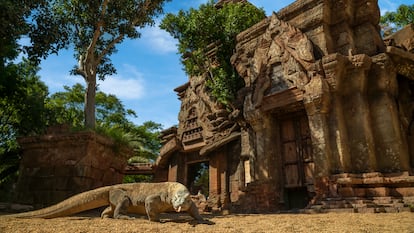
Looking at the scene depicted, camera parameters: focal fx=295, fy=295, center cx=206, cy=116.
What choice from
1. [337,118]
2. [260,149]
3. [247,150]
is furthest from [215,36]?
[337,118]

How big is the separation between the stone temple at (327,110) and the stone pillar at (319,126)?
31mm

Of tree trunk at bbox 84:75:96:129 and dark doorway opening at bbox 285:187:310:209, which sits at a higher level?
tree trunk at bbox 84:75:96:129

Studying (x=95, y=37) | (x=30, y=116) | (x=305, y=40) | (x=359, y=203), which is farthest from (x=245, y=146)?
(x=30, y=116)

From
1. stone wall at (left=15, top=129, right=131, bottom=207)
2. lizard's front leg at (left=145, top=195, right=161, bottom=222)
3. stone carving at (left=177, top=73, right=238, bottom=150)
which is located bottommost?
lizard's front leg at (left=145, top=195, right=161, bottom=222)

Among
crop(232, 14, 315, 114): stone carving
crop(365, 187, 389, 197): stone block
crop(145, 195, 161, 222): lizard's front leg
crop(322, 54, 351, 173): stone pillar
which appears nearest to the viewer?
crop(145, 195, 161, 222): lizard's front leg

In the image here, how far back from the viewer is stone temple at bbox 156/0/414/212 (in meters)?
8.48

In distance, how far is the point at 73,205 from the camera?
5.82m

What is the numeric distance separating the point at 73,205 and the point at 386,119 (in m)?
8.78

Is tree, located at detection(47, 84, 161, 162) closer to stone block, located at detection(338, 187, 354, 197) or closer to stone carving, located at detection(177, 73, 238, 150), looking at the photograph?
stone carving, located at detection(177, 73, 238, 150)

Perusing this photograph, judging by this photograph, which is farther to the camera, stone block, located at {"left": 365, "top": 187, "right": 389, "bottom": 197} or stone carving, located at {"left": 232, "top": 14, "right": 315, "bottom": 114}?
stone carving, located at {"left": 232, "top": 14, "right": 315, "bottom": 114}

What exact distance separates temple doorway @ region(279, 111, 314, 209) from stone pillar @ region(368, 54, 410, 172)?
2.24 metres

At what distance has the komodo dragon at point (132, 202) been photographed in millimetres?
5412

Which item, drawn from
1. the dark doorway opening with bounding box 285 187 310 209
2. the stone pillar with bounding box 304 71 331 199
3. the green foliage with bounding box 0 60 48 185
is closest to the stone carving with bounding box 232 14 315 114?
the stone pillar with bounding box 304 71 331 199

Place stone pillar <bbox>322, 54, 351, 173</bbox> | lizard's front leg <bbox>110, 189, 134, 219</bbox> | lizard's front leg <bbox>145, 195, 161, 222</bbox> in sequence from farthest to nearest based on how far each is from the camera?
stone pillar <bbox>322, 54, 351, 173</bbox> → lizard's front leg <bbox>110, 189, 134, 219</bbox> → lizard's front leg <bbox>145, 195, 161, 222</bbox>
